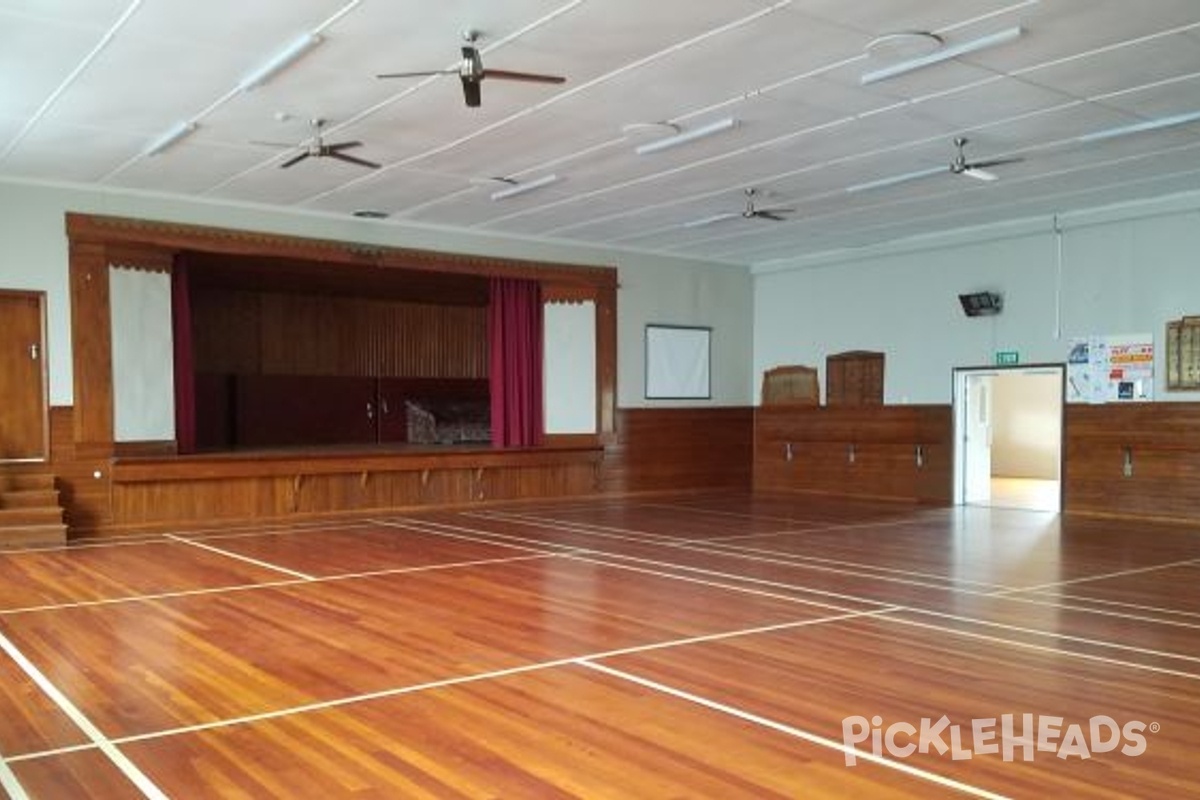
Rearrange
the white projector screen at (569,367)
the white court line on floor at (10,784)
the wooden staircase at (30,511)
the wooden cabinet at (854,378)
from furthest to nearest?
the wooden cabinet at (854,378), the white projector screen at (569,367), the wooden staircase at (30,511), the white court line on floor at (10,784)

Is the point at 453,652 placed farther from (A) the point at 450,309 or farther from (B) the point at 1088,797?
(A) the point at 450,309

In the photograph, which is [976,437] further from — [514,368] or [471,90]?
[471,90]

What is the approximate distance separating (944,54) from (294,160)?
518 centimetres

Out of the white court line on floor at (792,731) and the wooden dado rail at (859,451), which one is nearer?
the white court line on floor at (792,731)

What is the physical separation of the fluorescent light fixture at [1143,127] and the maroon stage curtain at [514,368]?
22.7 feet

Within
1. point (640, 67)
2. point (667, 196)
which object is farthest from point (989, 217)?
point (640, 67)

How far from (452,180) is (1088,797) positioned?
8222mm

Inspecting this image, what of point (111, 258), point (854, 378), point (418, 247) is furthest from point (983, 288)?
point (111, 258)

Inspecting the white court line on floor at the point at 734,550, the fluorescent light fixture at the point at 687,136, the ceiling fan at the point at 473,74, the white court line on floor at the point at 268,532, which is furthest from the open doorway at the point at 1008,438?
the ceiling fan at the point at 473,74

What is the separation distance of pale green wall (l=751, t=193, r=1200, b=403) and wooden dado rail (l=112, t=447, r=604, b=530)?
380 cm

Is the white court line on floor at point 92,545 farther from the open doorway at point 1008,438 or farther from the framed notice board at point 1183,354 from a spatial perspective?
the framed notice board at point 1183,354

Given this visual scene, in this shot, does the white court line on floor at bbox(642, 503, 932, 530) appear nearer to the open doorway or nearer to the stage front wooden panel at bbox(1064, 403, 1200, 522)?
the open doorway

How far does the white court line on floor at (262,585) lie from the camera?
6.06m

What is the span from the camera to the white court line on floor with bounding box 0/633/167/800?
125 inches
